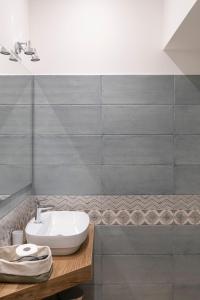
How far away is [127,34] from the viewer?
284 centimetres

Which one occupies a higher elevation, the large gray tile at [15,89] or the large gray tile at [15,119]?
the large gray tile at [15,89]

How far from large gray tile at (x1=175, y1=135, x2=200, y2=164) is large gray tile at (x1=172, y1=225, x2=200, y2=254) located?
1.81 ft

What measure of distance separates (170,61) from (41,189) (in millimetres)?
1498

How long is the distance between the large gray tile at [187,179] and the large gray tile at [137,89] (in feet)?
1.87

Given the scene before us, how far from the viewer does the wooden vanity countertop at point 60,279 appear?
1579mm

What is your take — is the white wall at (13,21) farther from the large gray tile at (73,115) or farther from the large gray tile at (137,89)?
the large gray tile at (137,89)

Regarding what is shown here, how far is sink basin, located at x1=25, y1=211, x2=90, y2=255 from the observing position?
203 cm

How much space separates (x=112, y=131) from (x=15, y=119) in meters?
0.82

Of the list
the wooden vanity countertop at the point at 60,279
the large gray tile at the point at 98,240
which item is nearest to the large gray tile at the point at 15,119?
the wooden vanity countertop at the point at 60,279

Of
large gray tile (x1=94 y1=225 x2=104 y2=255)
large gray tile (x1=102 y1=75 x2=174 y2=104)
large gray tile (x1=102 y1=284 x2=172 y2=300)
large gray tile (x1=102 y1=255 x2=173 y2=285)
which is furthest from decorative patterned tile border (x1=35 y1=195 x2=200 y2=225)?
large gray tile (x1=102 y1=75 x2=174 y2=104)

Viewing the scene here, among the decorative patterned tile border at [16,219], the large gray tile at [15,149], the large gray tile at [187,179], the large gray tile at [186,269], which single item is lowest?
the large gray tile at [186,269]

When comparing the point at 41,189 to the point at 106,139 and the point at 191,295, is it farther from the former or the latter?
the point at 191,295

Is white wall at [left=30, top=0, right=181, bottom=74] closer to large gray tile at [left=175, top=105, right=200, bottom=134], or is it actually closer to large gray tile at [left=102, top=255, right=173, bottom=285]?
large gray tile at [left=175, top=105, right=200, bottom=134]

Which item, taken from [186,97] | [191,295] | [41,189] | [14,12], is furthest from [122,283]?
[14,12]
